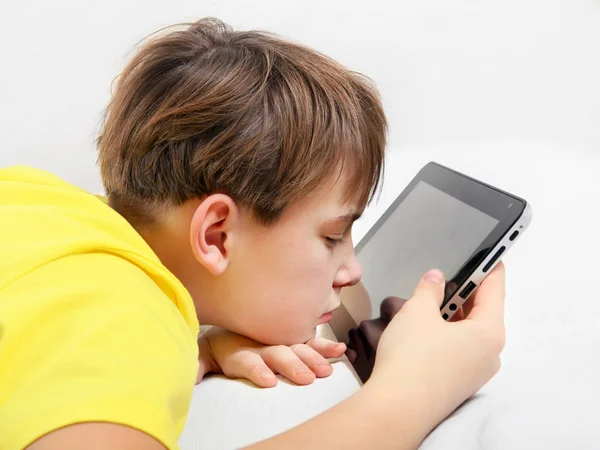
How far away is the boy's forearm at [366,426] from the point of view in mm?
563

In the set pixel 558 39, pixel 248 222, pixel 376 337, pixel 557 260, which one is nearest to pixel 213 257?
pixel 248 222

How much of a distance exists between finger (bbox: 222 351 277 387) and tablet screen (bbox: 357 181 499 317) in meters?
0.18

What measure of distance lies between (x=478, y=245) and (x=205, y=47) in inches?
14.8

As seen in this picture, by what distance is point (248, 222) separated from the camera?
0.74 meters

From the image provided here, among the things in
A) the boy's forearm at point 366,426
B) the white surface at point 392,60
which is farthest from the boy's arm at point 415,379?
the white surface at point 392,60

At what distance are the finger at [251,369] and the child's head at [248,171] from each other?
4cm

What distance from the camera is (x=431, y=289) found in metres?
0.77

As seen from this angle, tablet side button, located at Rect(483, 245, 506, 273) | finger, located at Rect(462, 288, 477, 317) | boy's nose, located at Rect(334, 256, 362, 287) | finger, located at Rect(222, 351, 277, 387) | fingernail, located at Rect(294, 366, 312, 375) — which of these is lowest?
finger, located at Rect(222, 351, 277, 387)

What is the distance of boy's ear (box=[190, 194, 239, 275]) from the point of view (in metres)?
0.73

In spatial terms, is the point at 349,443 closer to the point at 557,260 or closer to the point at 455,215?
the point at 455,215

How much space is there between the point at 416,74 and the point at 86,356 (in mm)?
1250

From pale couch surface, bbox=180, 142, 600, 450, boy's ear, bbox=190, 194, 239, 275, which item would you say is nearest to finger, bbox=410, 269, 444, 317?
pale couch surface, bbox=180, 142, 600, 450

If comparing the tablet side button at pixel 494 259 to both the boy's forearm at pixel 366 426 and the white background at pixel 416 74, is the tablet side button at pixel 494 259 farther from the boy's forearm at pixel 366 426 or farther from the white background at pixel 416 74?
the white background at pixel 416 74

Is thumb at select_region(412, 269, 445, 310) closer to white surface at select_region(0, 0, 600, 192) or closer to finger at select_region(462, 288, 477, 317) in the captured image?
finger at select_region(462, 288, 477, 317)
